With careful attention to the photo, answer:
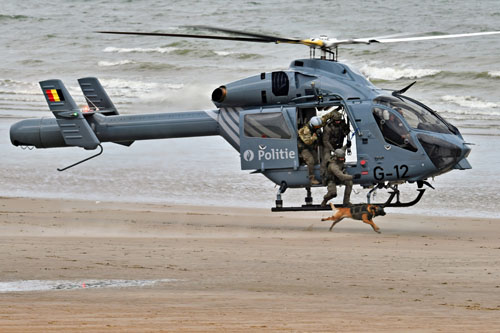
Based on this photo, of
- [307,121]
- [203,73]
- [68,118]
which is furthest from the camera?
[203,73]

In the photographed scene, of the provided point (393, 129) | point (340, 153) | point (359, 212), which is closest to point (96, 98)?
point (340, 153)

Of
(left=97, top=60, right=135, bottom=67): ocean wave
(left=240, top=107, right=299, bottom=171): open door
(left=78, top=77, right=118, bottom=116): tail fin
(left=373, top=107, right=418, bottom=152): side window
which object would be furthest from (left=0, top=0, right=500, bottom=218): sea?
(left=373, top=107, right=418, bottom=152): side window

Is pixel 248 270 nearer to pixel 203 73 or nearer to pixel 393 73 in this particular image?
pixel 393 73

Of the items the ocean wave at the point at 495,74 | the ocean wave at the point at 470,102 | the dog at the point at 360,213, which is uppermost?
the dog at the point at 360,213

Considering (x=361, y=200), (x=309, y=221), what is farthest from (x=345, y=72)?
(x=361, y=200)

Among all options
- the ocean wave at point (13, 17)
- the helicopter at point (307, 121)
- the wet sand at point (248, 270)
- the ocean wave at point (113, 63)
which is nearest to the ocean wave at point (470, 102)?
the wet sand at point (248, 270)

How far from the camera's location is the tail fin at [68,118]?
14469 millimetres

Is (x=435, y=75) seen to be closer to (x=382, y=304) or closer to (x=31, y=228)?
(x=31, y=228)

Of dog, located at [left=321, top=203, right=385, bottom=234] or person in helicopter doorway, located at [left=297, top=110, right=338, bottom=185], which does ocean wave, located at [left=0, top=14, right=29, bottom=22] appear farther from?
dog, located at [left=321, top=203, right=385, bottom=234]

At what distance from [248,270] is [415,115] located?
4773mm

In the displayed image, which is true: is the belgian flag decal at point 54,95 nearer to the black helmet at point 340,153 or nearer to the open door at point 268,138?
the open door at point 268,138

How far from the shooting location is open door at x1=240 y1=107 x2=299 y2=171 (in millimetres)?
13320

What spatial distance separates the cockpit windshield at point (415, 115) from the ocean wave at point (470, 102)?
16.5 m

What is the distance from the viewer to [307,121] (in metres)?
13.6
